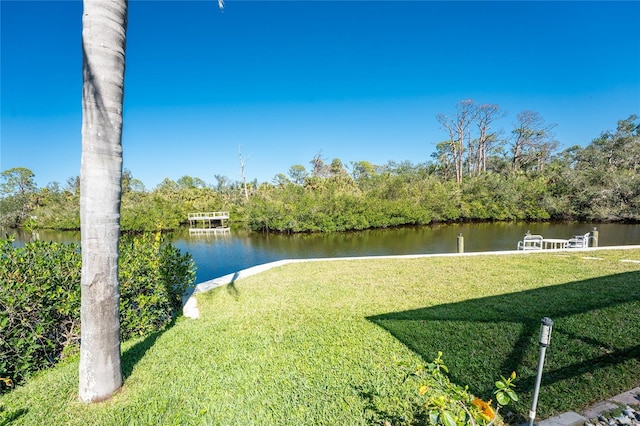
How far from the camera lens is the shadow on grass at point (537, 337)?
8.05ft

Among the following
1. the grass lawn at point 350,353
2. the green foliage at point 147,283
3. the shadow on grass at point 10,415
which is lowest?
the grass lawn at point 350,353

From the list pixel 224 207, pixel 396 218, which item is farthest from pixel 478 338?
pixel 224 207

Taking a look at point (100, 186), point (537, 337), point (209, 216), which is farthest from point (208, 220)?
point (537, 337)

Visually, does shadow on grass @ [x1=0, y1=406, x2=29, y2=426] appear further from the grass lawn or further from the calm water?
the calm water

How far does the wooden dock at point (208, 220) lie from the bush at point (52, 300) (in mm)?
25746

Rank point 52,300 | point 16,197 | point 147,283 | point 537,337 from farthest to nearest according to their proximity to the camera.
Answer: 1. point 16,197
2. point 147,283
3. point 537,337
4. point 52,300

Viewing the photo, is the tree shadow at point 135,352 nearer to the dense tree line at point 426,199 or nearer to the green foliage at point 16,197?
the dense tree line at point 426,199

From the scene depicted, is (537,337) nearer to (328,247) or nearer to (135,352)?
(135,352)

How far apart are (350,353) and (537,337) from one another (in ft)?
6.86

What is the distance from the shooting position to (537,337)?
129 inches

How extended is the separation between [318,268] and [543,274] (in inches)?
189

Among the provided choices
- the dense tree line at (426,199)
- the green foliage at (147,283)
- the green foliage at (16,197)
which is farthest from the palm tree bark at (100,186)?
the green foliage at (16,197)

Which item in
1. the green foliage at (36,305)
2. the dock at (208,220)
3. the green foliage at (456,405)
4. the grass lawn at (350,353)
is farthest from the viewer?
the dock at (208,220)

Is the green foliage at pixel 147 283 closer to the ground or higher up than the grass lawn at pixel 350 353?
higher up
